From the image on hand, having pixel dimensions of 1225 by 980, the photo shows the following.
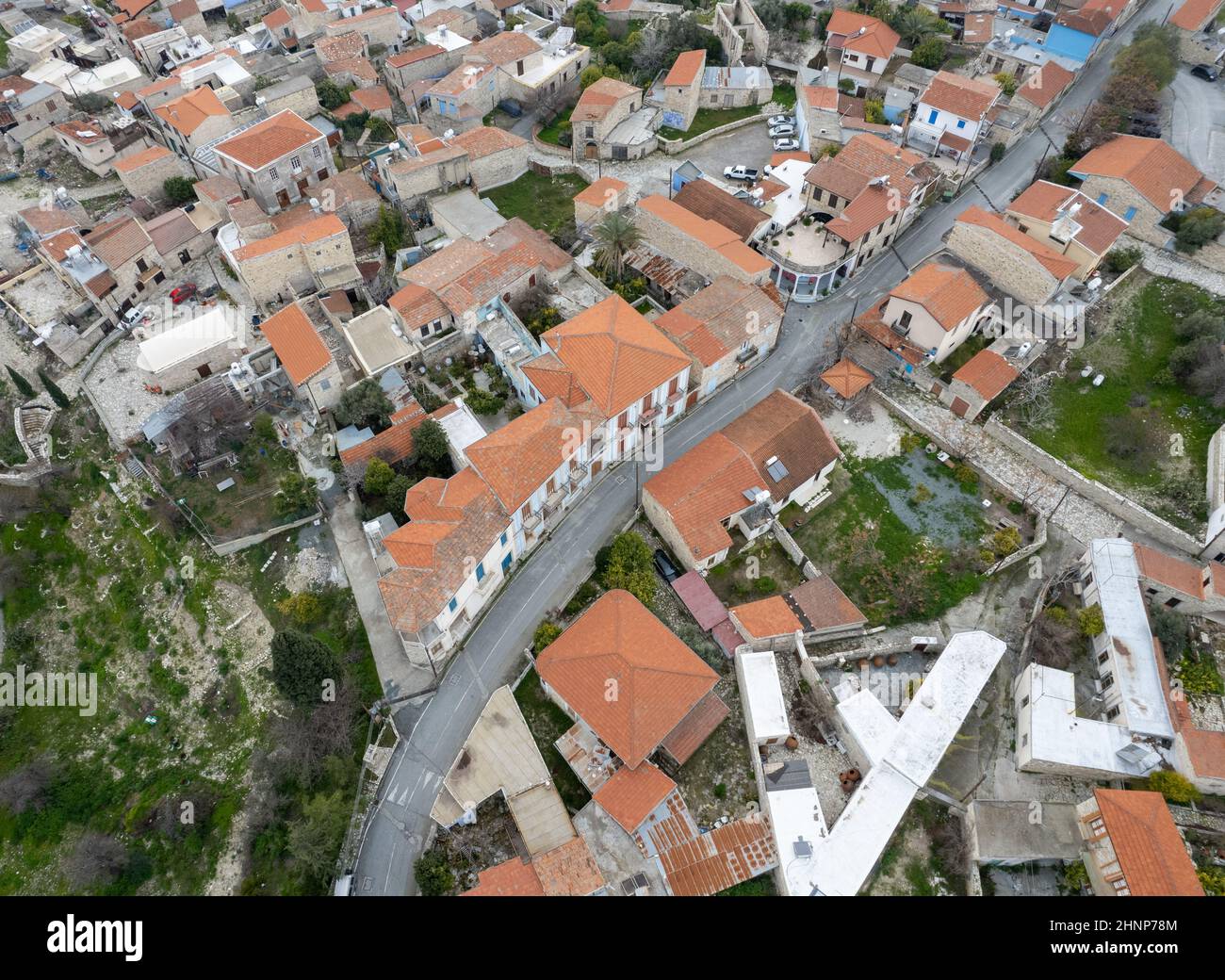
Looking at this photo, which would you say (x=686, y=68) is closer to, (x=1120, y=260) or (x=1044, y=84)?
(x=1044, y=84)

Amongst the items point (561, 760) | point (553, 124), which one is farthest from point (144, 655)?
point (553, 124)

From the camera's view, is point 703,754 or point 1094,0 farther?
point 1094,0

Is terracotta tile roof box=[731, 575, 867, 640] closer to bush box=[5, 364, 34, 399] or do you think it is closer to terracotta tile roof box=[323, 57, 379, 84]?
bush box=[5, 364, 34, 399]

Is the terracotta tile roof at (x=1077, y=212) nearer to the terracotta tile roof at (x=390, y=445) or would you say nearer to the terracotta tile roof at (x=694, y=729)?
the terracotta tile roof at (x=694, y=729)

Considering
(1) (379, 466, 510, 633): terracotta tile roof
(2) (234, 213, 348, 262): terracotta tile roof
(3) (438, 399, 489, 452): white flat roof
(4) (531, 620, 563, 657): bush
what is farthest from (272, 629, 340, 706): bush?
(2) (234, 213, 348, 262): terracotta tile roof

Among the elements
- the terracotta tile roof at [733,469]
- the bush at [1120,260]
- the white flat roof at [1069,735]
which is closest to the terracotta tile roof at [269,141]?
the terracotta tile roof at [733,469]

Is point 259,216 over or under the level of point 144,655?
over

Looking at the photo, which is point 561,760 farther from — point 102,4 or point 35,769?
point 102,4
